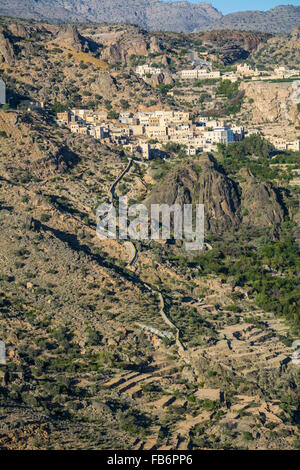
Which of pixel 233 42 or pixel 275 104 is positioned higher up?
pixel 233 42

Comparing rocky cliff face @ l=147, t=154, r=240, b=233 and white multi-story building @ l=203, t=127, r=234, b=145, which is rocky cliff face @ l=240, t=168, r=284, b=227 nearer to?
rocky cliff face @ l=147, t=154, r=240, b=233

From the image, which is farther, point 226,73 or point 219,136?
point 226,73

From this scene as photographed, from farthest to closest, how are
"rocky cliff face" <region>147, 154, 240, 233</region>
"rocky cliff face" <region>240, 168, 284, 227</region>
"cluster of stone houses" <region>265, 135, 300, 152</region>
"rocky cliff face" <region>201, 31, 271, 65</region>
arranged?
"rocky cliff face" <region>201, 31, 271, 65</region>
"cluster of stone houses" <region>265, 135, 300, 152</region>
"rocky cliff face" <region>240, 168, 284, 227</region>
"rocky cliff face" <region>147, 154, 240, 233</region>

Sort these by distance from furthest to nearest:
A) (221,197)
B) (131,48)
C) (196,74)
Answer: (131,48) → (196,74) → (221,197)

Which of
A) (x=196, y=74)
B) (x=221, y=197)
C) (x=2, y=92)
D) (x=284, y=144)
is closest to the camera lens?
(x=221, y=197)

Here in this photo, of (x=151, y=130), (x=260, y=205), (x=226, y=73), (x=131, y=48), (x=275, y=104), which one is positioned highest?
(x=131, y=48)

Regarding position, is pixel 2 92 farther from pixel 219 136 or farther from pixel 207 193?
pixel 207 193

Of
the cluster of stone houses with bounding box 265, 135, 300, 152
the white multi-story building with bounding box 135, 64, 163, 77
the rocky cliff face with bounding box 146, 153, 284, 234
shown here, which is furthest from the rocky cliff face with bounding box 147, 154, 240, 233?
the white multi-story building with bounding box 135, 64, 163, 77

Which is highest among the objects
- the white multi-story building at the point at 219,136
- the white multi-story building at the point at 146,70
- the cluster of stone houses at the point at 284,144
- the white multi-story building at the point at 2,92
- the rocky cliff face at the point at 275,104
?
the white multi-story building at the point at 146,70

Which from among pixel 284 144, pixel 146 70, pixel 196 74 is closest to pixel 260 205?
pixel 284 144

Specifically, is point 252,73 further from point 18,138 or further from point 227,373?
point 227,373

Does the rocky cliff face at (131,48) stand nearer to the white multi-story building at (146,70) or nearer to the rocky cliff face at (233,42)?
the white multi-story building at (146,70)

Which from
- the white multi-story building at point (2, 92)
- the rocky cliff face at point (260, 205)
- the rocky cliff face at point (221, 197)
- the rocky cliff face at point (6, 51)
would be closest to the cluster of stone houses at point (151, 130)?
the white multi-story building at point (2, 92)
